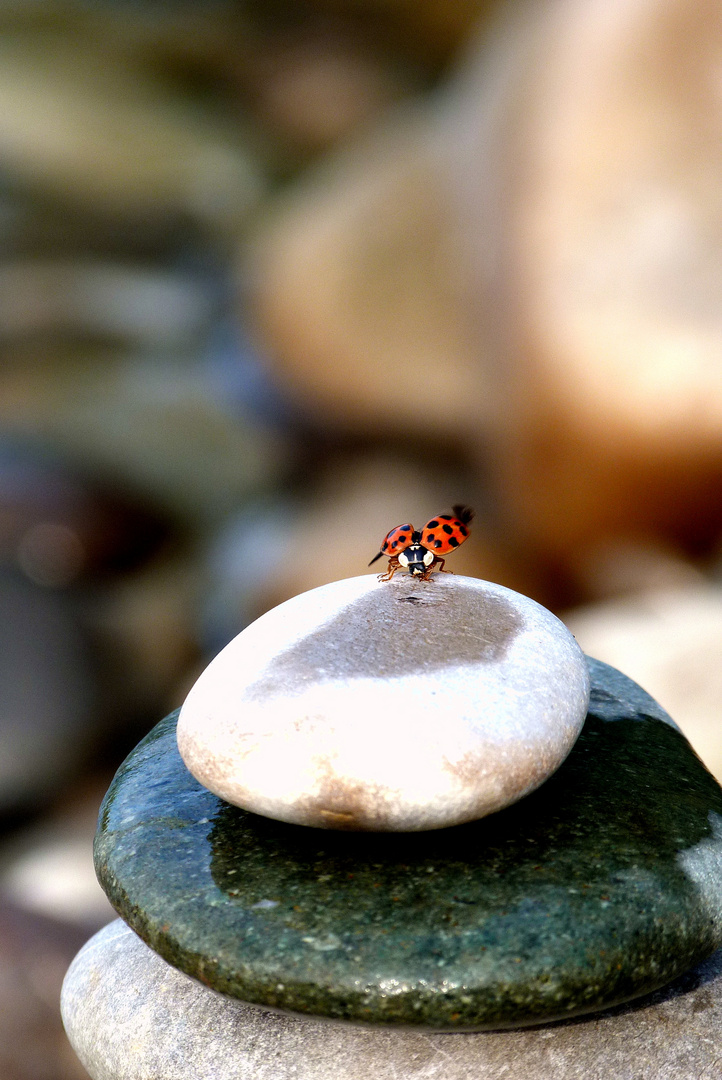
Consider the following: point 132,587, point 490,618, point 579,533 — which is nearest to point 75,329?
point 132,587

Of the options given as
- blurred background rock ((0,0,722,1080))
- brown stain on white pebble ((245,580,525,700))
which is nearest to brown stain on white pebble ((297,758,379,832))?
brown stain on white pebble ((245,580,525,700))

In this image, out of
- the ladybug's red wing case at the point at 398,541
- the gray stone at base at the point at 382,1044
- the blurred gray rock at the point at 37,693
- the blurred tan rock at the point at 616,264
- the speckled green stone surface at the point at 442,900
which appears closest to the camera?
the speckled green stone surface at the point at 442,900

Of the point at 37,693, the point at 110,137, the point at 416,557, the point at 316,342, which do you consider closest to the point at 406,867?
the point at 416,557

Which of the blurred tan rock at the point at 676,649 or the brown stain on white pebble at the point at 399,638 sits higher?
the brown stain on white pebble at the point at 399,638

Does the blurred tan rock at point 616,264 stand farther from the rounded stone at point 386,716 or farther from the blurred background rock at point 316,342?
the rounded stone at point 386,716

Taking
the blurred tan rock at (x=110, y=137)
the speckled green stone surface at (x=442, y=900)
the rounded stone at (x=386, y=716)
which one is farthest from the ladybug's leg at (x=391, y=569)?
the blurred tan rock at (x=110, y=137)

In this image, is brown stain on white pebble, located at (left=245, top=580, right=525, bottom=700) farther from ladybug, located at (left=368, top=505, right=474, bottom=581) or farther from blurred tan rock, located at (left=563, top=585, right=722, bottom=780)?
blurred tan rock, located at (left=563, top=585, right=722, bottom=780)

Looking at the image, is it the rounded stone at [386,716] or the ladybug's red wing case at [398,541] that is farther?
the ladybug's red wing case at [398,541]
